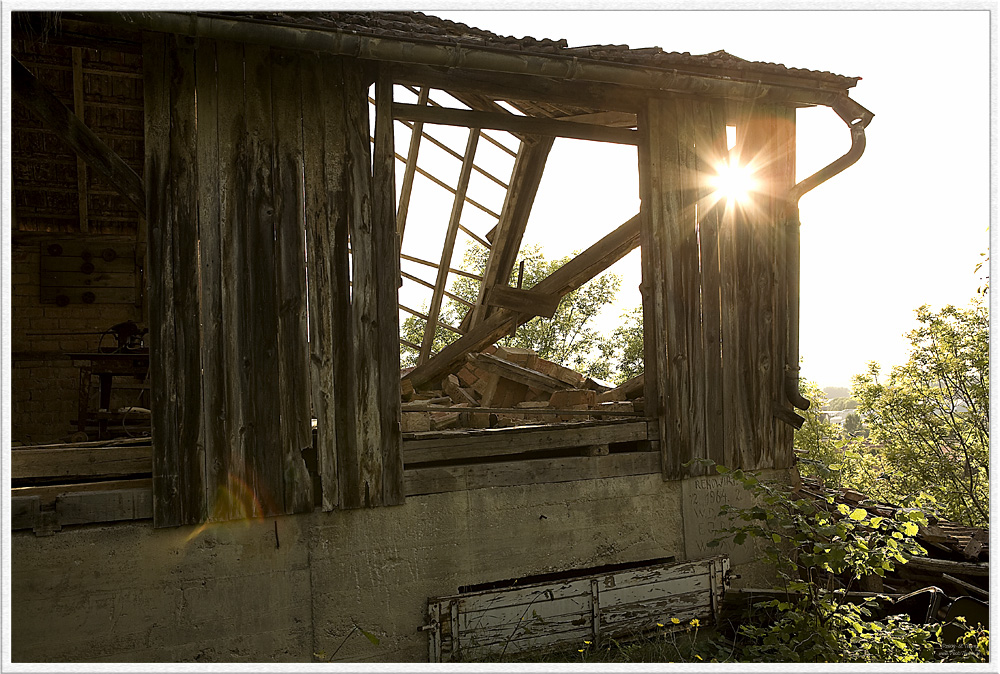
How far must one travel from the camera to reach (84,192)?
28.8 feet

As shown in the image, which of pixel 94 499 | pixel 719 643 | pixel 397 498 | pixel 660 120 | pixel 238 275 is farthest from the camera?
pixel 660 120

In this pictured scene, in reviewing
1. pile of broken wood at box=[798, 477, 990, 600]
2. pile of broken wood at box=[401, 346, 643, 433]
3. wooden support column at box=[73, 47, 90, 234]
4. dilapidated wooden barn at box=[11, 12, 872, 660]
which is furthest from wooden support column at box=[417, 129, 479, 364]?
pile of broken wood at box=[798, 477, 990, 600]

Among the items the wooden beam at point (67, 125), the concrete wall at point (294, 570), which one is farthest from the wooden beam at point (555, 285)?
the wooden beam at point (67, 125)

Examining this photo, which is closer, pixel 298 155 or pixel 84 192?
pixel 298 155

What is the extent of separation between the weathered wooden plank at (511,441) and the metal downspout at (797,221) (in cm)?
146

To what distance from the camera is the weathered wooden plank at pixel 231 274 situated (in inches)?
184

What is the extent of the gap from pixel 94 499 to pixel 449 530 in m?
2.32

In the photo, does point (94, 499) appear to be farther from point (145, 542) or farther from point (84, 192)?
point (84, 192)

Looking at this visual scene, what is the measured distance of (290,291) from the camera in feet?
15.9

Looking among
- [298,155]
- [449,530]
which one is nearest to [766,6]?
[298,155]

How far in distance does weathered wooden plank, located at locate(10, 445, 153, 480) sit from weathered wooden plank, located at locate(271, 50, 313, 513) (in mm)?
883

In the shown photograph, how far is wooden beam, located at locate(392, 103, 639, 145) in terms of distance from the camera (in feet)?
17.6

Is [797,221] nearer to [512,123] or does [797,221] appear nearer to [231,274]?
[512,123]

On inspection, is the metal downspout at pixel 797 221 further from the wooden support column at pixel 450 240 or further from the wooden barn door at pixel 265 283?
the wooden support column at pixel 450 240
